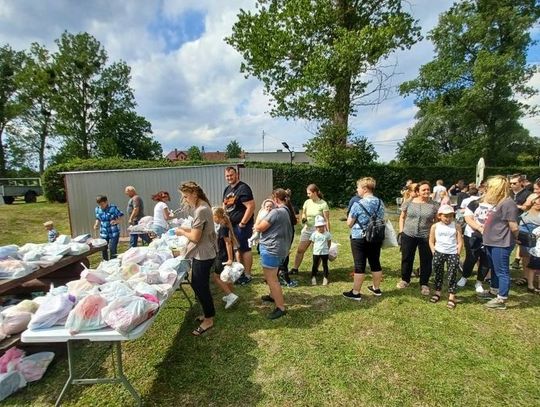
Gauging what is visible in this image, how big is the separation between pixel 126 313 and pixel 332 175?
44.9 feet

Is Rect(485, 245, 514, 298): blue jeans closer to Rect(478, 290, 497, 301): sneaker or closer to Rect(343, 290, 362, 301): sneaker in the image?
Rect(478, 290, 497, 301): sneaker

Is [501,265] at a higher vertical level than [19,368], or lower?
higher

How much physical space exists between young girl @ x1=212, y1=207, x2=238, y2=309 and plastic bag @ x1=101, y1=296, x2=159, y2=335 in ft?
5.68

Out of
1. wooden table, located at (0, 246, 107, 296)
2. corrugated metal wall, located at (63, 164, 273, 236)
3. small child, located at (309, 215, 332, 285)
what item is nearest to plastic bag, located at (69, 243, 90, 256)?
wooden table, located at (0, 246, 107, 296)

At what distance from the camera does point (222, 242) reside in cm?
459

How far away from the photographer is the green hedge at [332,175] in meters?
14.9

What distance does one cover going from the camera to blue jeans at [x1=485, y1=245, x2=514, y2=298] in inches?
148

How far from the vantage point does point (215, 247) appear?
3.36 m

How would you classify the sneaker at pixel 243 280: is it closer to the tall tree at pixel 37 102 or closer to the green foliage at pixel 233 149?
the tall tree at pixel 37 102

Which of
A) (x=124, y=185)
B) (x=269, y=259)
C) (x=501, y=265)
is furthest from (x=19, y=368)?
(x=124, y=185)

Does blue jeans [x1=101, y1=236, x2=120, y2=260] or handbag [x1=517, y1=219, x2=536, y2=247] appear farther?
blue jeans [x1=101, y1=236, x2=120, y2=260]

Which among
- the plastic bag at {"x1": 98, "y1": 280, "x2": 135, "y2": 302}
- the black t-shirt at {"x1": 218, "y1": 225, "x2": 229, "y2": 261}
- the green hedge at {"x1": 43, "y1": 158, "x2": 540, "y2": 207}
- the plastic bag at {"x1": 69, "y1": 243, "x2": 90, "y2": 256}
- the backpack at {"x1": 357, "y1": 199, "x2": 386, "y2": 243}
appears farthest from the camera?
the green hedge at {"x1": 43, "y1": 158, "x2": 540, "y2": 207}

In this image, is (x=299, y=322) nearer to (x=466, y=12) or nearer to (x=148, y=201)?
(x=148, y=201)

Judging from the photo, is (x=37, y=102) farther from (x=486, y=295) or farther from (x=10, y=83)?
(x=486, y=295)
